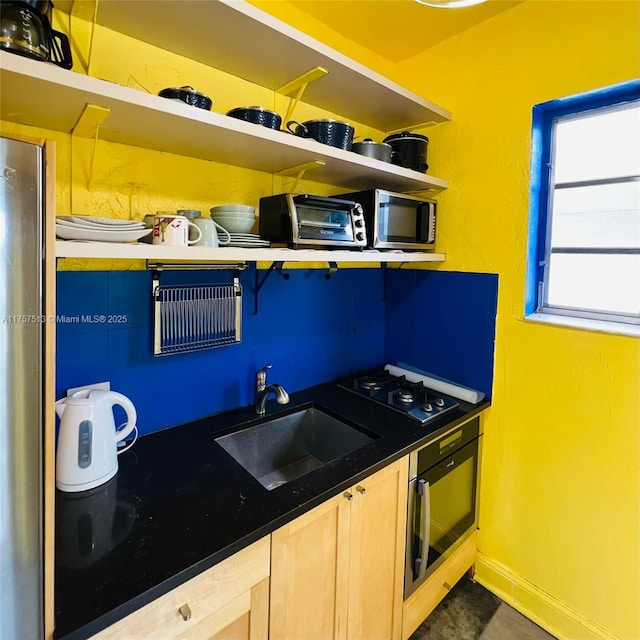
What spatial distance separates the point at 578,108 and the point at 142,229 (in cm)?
173

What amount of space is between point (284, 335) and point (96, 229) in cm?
98

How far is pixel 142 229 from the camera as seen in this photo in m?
1.03

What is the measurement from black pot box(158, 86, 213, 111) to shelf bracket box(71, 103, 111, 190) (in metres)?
0.17

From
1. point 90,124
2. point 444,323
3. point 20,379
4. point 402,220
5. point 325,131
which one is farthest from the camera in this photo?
point 444,323

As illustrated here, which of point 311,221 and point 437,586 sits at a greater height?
point 311,221

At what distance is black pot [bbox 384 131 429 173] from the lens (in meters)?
1.76

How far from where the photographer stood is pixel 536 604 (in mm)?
1706

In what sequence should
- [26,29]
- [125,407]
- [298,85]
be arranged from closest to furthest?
[26,29], [125,407], [298,85]

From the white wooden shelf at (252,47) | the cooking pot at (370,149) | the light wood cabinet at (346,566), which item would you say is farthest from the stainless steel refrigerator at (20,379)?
the cooking pot at (370,149)

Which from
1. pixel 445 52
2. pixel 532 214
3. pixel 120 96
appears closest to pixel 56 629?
pixel 120 96

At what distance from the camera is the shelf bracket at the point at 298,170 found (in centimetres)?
148

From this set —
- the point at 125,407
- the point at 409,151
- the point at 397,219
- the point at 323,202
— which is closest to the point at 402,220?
the point at 397,219

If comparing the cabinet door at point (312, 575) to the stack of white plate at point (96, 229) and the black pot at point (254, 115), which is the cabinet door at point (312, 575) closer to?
the stack of white plate at point (96, 229)

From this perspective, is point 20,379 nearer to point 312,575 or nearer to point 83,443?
point 83,443
